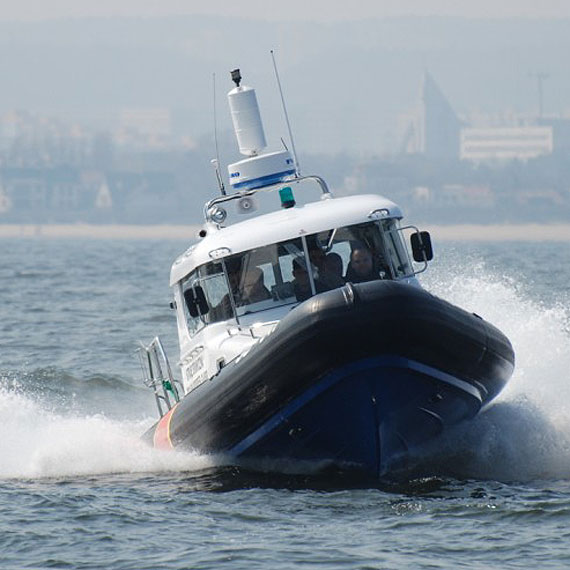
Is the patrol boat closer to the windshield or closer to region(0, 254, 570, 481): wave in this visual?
the windshield

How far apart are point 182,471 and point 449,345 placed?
8.74 ft

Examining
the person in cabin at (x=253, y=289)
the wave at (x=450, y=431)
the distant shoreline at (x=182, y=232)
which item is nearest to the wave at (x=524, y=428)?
the wave at (x=450, y=431)

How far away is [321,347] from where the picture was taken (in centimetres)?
1196

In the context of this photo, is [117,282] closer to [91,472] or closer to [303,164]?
[91,472]

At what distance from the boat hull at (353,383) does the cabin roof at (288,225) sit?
1.34m

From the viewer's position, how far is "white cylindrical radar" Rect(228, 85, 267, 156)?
621 inches

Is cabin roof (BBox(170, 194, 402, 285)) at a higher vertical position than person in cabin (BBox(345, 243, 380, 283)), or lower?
higher

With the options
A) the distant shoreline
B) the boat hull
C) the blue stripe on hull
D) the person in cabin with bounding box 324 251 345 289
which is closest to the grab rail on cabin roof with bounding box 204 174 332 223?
the person in cabin with bounding box 324 251 345 289

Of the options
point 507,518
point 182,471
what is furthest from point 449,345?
point 182,471

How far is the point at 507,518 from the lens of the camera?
37.6ft

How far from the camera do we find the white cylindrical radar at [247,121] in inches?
621

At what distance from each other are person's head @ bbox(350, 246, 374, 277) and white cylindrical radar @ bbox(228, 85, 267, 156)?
2451 mm

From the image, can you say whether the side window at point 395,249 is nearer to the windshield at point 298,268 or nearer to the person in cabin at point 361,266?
the windshield at point 298,268

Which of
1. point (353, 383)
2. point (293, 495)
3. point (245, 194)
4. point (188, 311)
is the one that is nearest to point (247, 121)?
point (245, 194)
